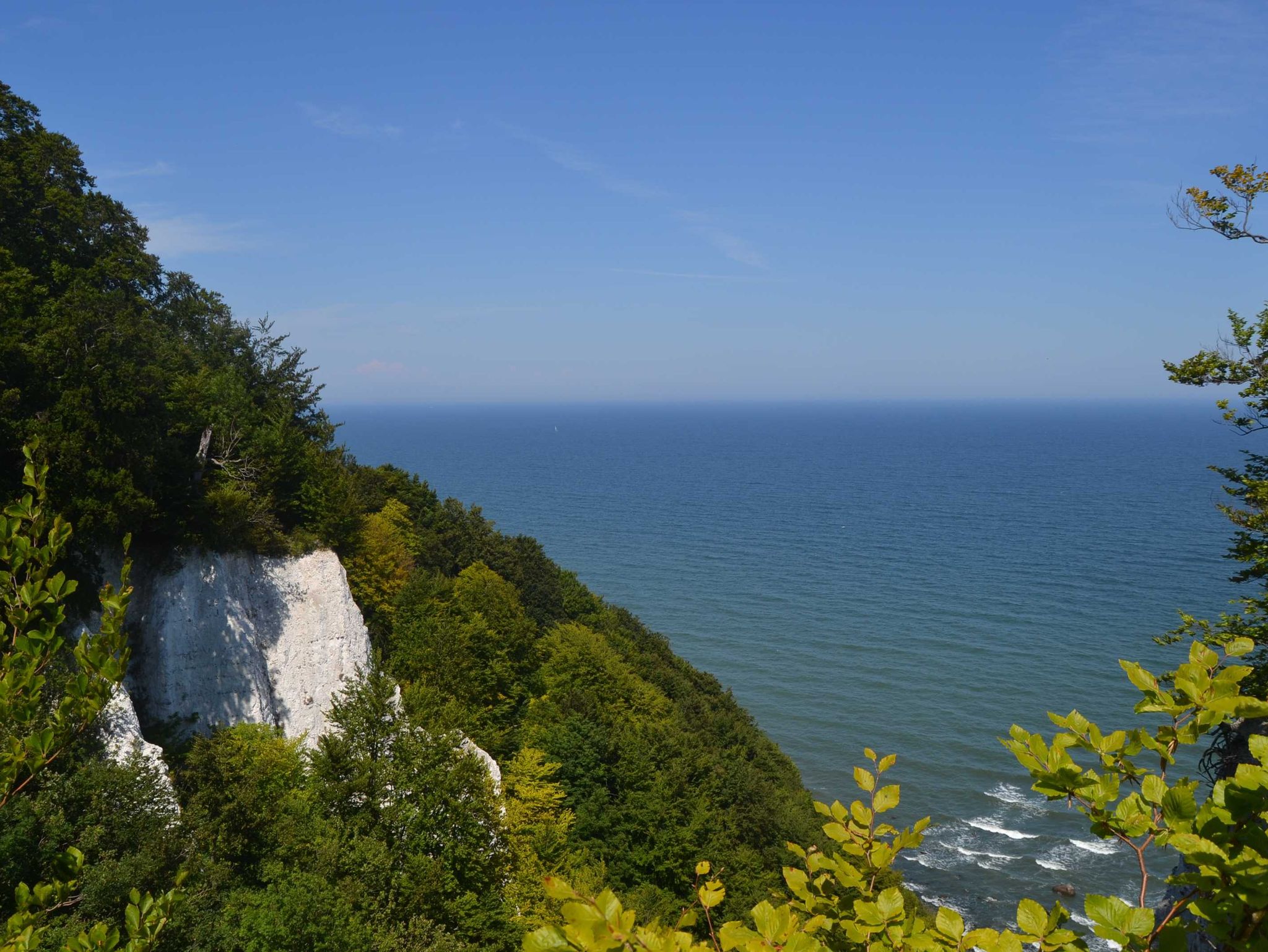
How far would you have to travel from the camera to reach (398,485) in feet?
157

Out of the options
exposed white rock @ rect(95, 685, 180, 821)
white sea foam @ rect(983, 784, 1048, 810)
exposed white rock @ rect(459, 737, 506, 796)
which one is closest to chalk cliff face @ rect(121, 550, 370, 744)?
exposed white rock @ rect(95, 685, 180, 821)

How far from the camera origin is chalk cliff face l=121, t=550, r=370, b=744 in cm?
2370

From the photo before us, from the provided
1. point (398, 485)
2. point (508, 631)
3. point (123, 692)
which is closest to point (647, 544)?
point (398, 485)

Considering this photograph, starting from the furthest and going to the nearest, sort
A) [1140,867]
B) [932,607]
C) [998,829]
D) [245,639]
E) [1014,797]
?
[932,607] → [1014,797] → [998,829] → [245,639] → [1140,867]

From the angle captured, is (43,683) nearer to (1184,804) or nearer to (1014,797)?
(1184,804)

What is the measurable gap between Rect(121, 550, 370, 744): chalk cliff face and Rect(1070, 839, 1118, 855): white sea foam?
35.7 meters

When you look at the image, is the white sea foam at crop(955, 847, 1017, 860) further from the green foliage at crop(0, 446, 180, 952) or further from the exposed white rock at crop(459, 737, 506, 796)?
the green foliage at crop(0, 446, 180, 952)

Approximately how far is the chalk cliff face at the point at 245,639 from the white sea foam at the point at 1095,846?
3572 centimetres

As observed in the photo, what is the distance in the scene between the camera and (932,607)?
6850 cm

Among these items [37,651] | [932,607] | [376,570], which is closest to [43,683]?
[37,651]

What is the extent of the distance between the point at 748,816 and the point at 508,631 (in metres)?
13.6

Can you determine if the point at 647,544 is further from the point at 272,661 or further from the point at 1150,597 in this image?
the point at 272,661

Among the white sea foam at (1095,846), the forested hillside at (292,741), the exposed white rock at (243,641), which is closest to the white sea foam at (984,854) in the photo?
the white sea foam at (1095,846)

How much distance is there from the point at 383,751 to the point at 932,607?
59.5 metres
